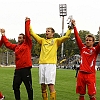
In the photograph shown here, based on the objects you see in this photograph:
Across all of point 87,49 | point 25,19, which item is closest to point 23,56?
point 25,19

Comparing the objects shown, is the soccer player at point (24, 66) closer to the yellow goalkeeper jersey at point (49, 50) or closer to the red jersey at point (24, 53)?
the red jersey at point (24, 53)

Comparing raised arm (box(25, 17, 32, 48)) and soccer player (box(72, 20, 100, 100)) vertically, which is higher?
raised arm (box(25, 17, 32, 48))

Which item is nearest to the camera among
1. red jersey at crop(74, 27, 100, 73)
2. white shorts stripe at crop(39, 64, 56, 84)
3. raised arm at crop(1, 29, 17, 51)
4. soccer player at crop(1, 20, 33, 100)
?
red jersey at crop(74, 27, 100, 73)

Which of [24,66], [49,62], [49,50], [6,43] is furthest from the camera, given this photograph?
[6,43]

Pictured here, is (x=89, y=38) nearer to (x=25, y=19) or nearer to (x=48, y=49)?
(x=48, y=49)

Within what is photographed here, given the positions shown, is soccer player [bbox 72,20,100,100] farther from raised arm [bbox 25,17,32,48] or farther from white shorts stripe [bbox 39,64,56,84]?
raised arm [bbox 25,17,32,48]

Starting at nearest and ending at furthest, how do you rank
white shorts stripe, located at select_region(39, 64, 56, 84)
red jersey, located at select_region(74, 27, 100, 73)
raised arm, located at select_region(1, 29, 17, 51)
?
red jersey, located at select_region(74, 27, 100, 73) → white shorts stripe, located at select_region(39, 64, 56, 84) → raised arm, located at select_region(1, 29, 17, 51)

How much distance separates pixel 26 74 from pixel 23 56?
1.51ft

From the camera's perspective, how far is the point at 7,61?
86.1 metres

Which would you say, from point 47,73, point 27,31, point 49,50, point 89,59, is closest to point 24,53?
point 27,31

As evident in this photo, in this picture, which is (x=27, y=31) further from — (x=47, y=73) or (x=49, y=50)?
(x=47, y=73)

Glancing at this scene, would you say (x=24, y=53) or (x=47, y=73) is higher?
(x=24, y=53)

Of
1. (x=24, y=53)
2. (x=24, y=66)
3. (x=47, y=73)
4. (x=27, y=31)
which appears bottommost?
(x=47, y=73)

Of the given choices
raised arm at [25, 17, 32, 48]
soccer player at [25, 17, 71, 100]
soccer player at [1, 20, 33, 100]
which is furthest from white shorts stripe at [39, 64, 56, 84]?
raised arm at [25, 17, 32, 48]
